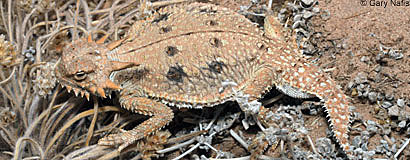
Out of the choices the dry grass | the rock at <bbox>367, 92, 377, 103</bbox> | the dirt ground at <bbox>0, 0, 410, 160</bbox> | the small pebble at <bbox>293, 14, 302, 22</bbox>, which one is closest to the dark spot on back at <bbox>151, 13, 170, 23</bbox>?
the dry grass

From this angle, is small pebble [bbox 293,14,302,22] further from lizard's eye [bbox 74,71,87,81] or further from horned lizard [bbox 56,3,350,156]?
lizard's eye [bbox 74,71,87,81]

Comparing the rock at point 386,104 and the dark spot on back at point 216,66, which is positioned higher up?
the dark spot on back at point 216,66

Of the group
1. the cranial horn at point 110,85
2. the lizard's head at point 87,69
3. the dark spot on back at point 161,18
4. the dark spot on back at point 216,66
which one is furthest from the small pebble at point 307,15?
the cranial horn at point 110,85

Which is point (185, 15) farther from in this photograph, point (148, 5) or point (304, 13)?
point (304, 13)

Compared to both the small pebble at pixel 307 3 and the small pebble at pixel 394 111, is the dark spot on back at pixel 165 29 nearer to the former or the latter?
the small pebble at pixel 307 3

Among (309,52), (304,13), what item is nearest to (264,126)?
(309,52)

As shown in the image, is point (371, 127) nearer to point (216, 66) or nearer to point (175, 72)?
point (216, 66)
